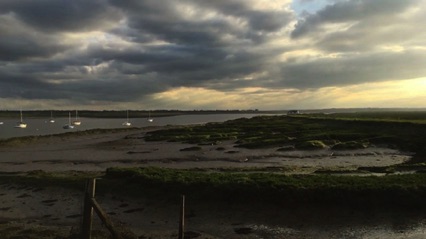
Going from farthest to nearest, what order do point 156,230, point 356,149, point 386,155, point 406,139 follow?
point 406,139, point 356,149, point 386,155, point 156,230

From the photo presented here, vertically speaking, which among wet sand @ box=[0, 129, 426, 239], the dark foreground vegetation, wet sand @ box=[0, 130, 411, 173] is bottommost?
wet sand @ box=[0, 130, 411, 173]

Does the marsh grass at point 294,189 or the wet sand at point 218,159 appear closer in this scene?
the marsh grass at point 294,189

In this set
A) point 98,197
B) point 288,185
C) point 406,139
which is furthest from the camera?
point 406,139

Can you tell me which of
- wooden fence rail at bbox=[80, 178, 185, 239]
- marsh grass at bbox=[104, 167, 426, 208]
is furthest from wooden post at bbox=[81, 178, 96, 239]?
marsh grass at bbox=[104, 167, 426, 208]

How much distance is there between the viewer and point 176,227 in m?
18.2

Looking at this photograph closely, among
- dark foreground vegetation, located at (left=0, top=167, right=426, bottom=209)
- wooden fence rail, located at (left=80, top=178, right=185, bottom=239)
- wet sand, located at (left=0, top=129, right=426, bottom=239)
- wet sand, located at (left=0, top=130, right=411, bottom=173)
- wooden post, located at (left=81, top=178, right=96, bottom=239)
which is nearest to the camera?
wooden fence rail, located at (left=80, top=178, right=185, bottom=239)

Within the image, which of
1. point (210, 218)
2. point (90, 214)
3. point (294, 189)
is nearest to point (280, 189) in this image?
point (294, 189)

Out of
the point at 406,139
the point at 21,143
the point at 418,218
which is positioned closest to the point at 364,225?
the point at 418,218

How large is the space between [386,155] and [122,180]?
1302 inches

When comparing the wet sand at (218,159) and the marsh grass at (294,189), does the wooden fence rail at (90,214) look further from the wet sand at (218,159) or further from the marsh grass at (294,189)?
the wet sand at (218,159)

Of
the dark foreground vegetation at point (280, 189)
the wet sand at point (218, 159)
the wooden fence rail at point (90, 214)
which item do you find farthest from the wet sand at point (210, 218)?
the wet sand at point (218, 159)

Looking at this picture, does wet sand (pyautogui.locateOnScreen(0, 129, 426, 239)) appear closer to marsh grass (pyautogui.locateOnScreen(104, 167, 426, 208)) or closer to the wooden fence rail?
marsh grass (pyautogui.locateOnScreen(104, 167, 426, 208))

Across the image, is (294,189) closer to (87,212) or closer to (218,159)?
(87,212)

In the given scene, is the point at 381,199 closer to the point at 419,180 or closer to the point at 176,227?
the point at 419,180
